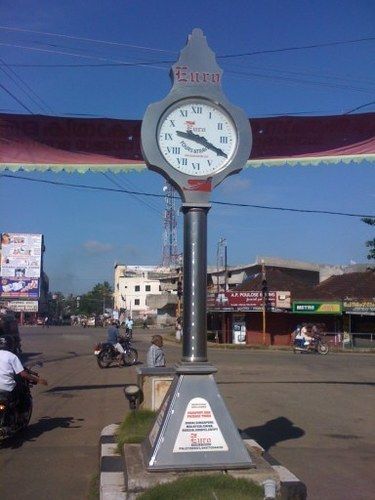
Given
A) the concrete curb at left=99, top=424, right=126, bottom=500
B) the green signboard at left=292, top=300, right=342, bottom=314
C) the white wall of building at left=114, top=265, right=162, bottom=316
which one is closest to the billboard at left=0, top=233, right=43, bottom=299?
the white wall of building at left=114, top=265, right=162, bottom=316

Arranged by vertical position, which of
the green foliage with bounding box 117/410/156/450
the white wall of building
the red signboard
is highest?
the white wall of building

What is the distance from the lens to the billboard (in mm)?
91056

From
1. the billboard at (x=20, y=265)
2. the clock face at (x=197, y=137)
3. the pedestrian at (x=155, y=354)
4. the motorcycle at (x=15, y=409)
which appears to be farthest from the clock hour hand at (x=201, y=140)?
the billboard at (x=20, y=265)

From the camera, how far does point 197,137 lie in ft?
20.9

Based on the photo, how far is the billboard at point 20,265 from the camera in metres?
91.1

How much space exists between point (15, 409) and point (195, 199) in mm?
4711

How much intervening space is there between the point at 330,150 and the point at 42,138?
387 cm

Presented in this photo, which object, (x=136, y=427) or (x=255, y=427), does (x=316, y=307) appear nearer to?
(x=255, y=427)

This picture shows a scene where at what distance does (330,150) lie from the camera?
30.2 ft

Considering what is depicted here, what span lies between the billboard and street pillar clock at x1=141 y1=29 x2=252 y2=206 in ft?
285

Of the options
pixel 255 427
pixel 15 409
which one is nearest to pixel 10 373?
pixel 15 409

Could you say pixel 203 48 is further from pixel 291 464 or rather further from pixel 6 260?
pixel 6 260

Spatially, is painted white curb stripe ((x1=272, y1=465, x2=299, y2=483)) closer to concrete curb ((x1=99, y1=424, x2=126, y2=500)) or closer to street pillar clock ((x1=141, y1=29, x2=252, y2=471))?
street pillar clock ((x1=141, y1=29, x2=252, y2=471))

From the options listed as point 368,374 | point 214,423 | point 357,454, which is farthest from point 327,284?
point 214,423
